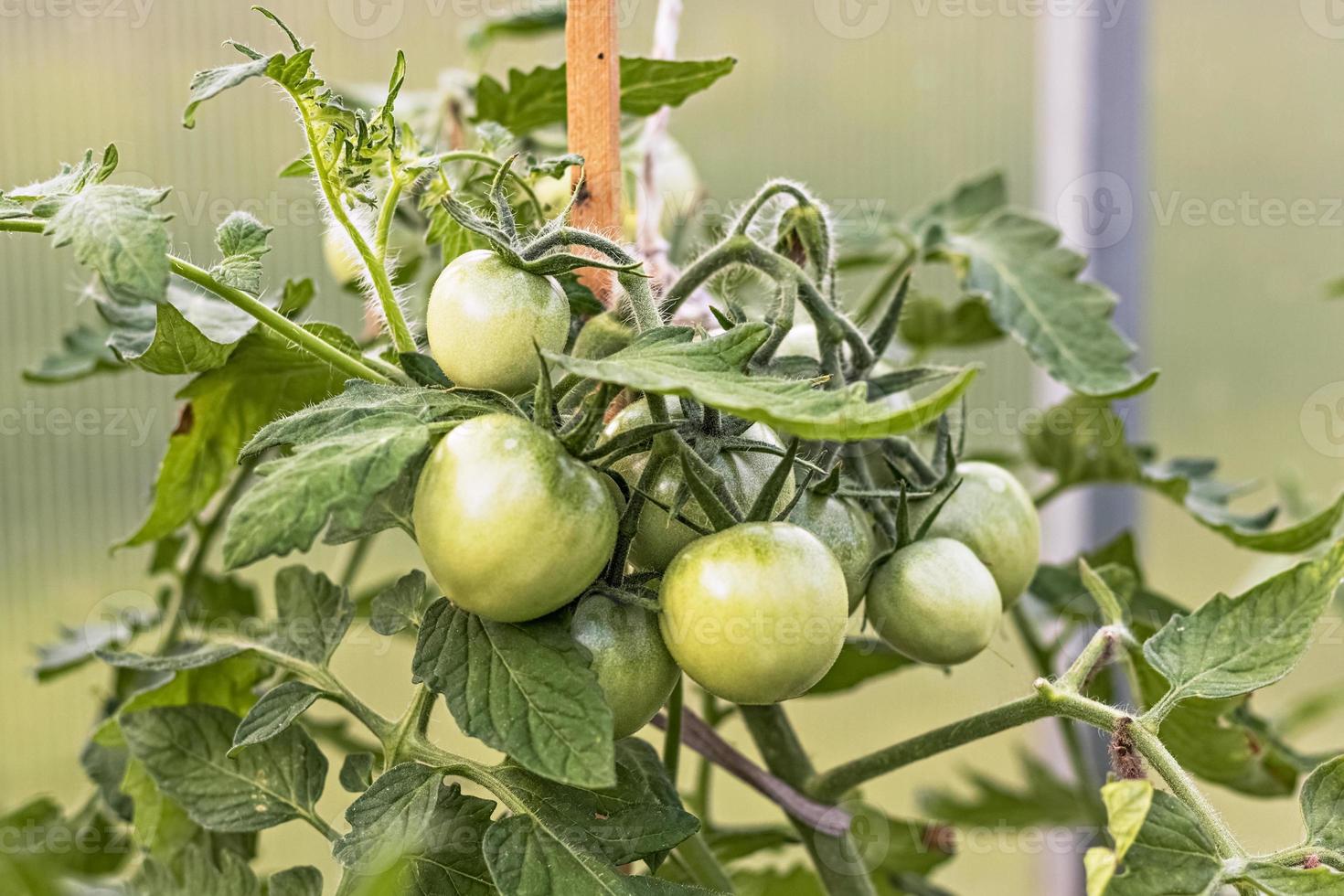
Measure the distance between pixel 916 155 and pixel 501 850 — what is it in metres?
0.88

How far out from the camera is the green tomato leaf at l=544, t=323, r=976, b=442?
219 mm

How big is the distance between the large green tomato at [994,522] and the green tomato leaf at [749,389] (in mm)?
127

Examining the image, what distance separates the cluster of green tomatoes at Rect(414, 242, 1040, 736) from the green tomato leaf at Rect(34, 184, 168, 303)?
0.23 ft

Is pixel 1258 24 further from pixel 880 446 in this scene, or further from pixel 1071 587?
pixel 880 446

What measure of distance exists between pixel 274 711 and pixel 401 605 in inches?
1.9

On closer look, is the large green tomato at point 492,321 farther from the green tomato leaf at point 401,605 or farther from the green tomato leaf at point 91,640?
the green tomato leaf at point 91,640

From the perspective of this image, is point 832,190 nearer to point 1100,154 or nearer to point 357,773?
point 1100,154

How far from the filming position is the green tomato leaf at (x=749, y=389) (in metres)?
0.22

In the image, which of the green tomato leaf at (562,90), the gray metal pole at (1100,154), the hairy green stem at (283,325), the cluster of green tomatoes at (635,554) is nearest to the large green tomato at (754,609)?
the cluster of green tomatoes at (635,554)

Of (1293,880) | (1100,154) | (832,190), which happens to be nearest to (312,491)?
(1293,880)

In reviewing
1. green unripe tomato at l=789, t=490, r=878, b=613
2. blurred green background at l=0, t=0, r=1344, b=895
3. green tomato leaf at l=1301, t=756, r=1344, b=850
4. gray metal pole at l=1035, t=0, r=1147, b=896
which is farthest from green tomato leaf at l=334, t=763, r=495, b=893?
gray metal pole at l=1035, t=0, r=1147, b=896

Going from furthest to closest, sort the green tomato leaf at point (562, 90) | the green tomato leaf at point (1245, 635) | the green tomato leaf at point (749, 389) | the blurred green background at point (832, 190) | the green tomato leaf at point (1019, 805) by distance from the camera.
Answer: the blurred green background at point (832, 190) → the green tomato leaf at point (1019, 805) → the green tomato leaf at point (562, 90) → the green tomato leaf at point (1245, 635) → the green tomato leaf at point (749, 389)

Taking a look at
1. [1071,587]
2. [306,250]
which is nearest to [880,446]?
[1071,587]

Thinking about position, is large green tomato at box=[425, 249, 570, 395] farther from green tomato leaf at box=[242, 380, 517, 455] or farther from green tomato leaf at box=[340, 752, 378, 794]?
green tomato leaf at box=[340, 752, 378, 794]
